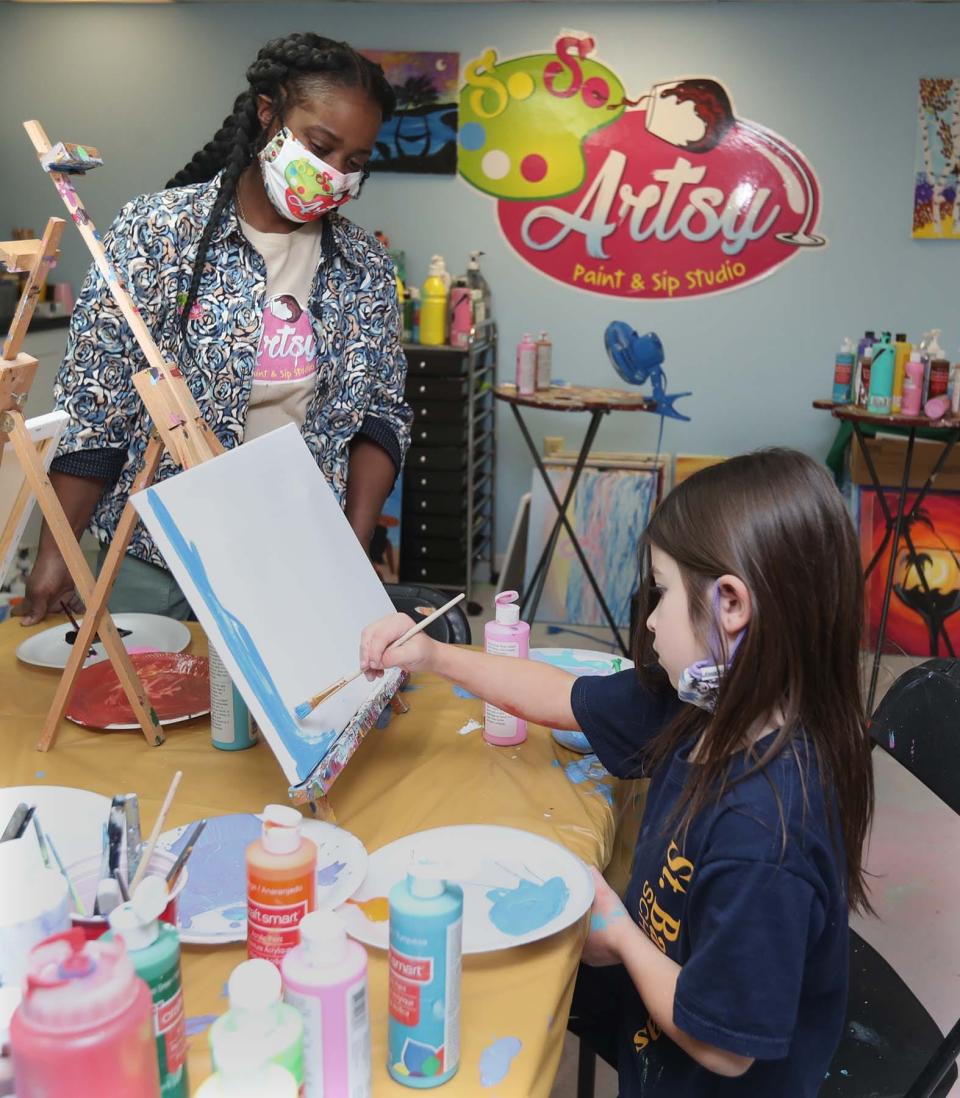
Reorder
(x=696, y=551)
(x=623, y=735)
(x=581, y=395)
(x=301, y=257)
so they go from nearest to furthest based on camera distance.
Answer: (x=696, y=551) < (x=623, y=735) < (x=301, y=257) < (x=581, y=395)

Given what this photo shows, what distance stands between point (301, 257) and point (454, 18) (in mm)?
3135

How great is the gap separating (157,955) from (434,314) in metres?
3.90

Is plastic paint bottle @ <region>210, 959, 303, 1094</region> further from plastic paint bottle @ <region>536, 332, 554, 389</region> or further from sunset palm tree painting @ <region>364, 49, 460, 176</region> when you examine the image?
sunset palm tree painting @ <region>364, 49, 460, 176</region>

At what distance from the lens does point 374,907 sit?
1079 millimetres

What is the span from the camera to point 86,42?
4777mm

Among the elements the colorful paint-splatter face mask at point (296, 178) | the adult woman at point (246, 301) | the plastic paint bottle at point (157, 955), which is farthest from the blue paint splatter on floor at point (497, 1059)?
the colorful paint-splatter face mask at point (296, 178)

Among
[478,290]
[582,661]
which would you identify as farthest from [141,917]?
[478,290]

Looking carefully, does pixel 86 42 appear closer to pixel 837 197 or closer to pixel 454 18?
pixel 454 18

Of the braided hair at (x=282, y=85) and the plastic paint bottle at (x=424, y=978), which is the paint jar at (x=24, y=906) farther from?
the braided hair at (x=282, y=85)

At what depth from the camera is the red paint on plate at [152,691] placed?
4.98ft

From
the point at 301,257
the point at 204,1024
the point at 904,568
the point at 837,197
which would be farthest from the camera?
the point at 837,197

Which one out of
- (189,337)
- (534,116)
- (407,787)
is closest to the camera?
(407,787)

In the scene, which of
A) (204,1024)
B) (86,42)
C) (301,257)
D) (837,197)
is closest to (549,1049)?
(204,1024)

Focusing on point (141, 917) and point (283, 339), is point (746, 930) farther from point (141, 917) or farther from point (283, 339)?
Answer: point (283, 339)
